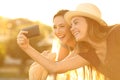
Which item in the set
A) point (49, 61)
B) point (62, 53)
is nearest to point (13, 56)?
point (62, 53)

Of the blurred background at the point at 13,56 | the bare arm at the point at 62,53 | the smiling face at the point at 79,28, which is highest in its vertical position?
the smiling face at the point at 79,28

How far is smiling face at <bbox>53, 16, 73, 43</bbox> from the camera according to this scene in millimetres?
3693

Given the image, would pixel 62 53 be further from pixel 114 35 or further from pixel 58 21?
pixel 114 35

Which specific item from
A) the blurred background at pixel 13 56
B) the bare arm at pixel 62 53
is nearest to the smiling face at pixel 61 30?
the bare arm at pixel 62 53

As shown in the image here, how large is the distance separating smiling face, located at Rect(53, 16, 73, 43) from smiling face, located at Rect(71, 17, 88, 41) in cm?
56

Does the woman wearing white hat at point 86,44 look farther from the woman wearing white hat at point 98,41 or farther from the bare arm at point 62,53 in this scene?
the bare arm at point 62,53

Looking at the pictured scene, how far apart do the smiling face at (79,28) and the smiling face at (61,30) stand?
1.85 ft

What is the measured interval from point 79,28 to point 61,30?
0.68m

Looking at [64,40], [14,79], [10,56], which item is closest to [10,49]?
[10,56]

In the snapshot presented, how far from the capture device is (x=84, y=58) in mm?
3158

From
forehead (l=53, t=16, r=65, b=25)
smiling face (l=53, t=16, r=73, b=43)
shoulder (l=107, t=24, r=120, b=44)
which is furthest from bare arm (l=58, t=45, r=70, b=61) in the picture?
shoulder (l=107, t=24, r=120, b=44)

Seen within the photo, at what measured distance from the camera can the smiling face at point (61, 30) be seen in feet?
12.1

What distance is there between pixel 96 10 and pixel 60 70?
637mm

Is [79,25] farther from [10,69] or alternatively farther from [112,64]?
[10,69]
